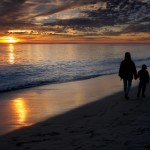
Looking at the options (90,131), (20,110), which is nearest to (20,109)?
(20,110)

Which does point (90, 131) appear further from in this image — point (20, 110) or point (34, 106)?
point (34, 106)

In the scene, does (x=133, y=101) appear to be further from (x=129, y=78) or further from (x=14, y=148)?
(x=14, y=148)

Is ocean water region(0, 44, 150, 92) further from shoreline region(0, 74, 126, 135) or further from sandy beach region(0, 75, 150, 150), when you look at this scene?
sandy beach region(0, 75, 150, 150)

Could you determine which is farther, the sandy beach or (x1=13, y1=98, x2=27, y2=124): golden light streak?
(x1=13, y1=98, x2=27, y2=124): golden light streak

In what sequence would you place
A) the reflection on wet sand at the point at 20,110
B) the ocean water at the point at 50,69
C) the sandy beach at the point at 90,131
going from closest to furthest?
the sandy beach at the point at 90,131 → the reflection on wet sand at the point at 20,110 → the ocean water at the point at 50,69

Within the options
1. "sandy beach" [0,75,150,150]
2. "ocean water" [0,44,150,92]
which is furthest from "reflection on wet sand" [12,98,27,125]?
"ocean water" [0,44,150,92]

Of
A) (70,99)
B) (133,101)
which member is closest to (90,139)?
(133,101)

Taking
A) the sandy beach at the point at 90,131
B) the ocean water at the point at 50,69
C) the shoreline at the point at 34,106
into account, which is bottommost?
the ocean water at the point at 50,69

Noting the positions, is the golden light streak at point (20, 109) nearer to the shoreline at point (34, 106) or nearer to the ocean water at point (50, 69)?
the shoreline at point (34, 106)

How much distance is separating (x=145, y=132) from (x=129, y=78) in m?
5.80

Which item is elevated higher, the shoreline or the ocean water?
the shoreline

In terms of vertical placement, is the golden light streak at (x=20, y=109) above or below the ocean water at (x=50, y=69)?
above

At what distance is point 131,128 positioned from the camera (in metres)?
8.19

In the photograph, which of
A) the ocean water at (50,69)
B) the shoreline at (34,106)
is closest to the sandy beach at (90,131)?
the shoreline at (34,106)
